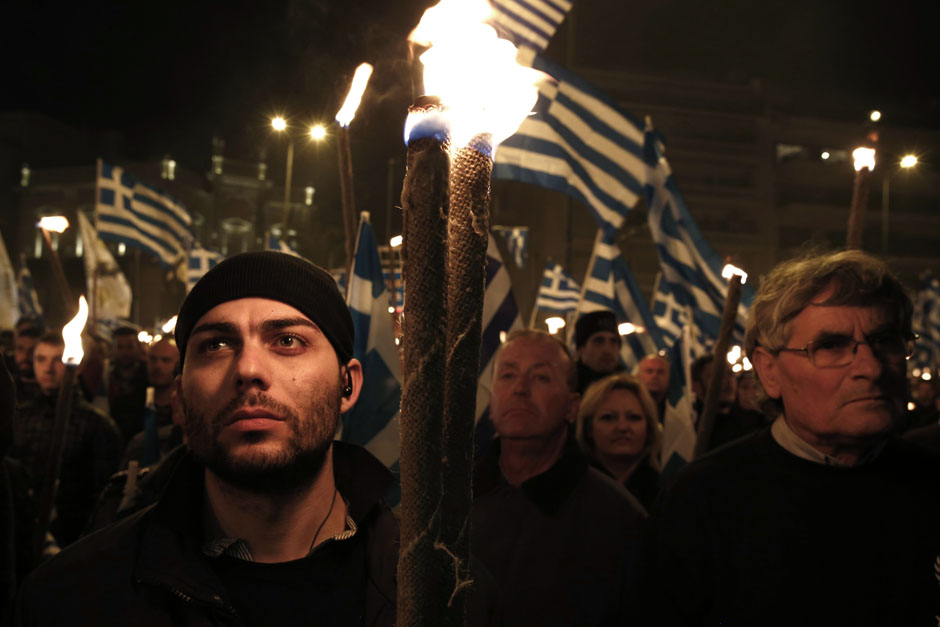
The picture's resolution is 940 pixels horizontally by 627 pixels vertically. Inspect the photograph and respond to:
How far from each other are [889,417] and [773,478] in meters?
0.37

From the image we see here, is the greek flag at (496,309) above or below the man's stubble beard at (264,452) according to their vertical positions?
above

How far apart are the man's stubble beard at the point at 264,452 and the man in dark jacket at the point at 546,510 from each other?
4.38ft

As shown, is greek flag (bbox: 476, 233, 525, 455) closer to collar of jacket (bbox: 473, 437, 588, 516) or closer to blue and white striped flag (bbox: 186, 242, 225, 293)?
collar of jacket (bbox: 473, 437, 588, 516)

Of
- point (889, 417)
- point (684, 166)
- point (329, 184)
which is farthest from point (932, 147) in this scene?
point (889, 417)

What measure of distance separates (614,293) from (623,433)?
3894 mm

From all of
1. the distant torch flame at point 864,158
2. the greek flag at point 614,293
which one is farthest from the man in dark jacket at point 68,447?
the distant torch flame at point 864,158

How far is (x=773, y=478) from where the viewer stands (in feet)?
7.80

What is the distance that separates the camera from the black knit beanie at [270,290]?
2.08 meters

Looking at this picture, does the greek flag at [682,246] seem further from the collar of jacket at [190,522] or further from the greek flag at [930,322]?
the greek flag at [930,322]

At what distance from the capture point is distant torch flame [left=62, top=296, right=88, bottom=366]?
4340mm

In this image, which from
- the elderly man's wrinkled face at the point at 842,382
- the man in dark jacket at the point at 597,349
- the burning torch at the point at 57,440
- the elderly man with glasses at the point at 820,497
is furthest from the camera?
the man in dark jacket at the point at 597,349

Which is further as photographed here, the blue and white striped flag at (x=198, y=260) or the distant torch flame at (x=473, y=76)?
the blue and white striped flag at (x=198, y=260)

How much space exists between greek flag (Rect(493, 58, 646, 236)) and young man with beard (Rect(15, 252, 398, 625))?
480 cm

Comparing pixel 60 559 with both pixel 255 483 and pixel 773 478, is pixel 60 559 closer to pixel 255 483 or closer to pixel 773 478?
pixel 255 483
